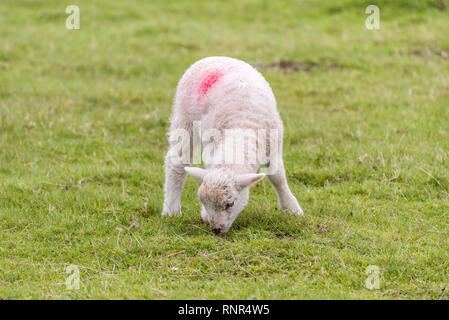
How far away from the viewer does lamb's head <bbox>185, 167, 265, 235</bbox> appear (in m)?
5.26

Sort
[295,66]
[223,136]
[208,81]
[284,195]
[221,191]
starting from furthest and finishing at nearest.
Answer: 1. [295,66]
2. [284,195]
3. [208,81]
4. [223,136]
5. [221,191]

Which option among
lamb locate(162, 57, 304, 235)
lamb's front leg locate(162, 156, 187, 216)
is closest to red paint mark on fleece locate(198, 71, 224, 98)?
lamb locate(162, 57, 304, 235)

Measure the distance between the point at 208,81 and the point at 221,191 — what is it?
1.39m

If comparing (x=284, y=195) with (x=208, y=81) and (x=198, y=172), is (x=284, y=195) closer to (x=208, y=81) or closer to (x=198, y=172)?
(x=198, y=172)

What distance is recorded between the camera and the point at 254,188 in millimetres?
7262

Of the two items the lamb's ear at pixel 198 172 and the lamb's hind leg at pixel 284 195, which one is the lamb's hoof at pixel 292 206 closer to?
the lamb's hind leg at pixel 284 195

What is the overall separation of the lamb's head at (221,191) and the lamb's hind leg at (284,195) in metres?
0.75

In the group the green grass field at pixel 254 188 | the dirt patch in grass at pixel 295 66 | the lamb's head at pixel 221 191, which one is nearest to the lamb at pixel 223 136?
the lamb's head at pixel 221 191

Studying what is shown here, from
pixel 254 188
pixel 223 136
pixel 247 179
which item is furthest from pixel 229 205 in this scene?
pixel 254 188

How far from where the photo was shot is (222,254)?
17.6 ft

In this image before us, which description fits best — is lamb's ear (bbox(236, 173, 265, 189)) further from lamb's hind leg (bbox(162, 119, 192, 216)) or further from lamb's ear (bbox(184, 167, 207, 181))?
lamb's hind leg (bbox(162, 119, 192, 216))

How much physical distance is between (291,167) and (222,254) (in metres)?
2.56

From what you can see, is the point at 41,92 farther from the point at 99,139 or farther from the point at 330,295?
the point at 330,295

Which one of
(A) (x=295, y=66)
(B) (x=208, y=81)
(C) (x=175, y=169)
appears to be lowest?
(C) (x=175, y=169)
